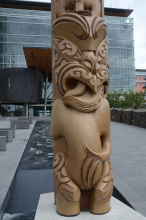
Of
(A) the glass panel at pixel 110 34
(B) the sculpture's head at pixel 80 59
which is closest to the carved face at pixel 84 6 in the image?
(B) the sculpture's head at pixel 80 59

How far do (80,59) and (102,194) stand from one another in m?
1.85

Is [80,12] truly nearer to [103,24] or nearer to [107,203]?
[103,24]

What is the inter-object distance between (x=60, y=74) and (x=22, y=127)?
1408 cm

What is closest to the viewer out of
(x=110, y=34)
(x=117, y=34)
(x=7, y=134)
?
(x=7, y=134)

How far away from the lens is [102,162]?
8.75ft

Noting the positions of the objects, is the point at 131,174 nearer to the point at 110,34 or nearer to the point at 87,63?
the point at 87,63

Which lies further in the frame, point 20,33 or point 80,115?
point 20,33

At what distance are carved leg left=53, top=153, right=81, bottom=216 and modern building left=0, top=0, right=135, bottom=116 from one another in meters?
24.0

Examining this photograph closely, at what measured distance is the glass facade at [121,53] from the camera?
33.3 m

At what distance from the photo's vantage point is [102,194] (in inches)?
102

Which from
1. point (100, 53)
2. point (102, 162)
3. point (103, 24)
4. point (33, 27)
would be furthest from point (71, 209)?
point (33, 27)

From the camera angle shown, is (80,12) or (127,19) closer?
(80,12)

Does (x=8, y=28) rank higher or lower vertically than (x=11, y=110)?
higher

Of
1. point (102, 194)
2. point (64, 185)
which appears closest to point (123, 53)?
point (102, 194)
